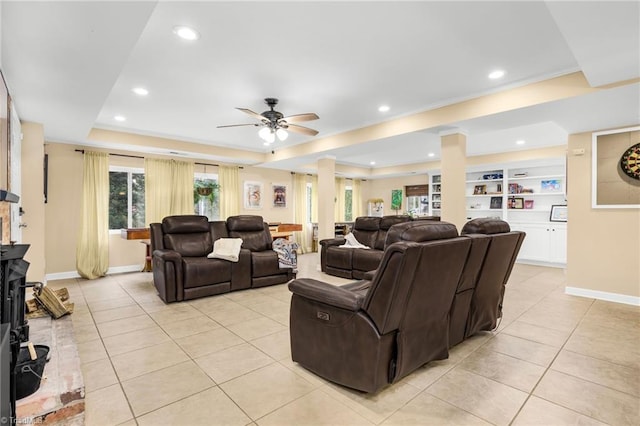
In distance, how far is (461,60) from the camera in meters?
2.87

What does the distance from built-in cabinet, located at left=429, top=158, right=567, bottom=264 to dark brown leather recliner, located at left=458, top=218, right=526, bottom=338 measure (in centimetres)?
429

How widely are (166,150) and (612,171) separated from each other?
705cm

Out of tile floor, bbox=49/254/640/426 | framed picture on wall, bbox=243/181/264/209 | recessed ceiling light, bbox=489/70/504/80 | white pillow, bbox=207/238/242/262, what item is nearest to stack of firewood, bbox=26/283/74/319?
tile floor, bbox=49/254/640/426

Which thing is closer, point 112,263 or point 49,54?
point 49,54

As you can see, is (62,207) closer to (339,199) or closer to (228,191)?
(228,191)

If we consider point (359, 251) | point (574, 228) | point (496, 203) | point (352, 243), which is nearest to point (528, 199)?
point (496, 203)

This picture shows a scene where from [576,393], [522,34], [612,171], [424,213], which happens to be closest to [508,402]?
[576,393]

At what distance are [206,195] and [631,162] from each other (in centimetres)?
691

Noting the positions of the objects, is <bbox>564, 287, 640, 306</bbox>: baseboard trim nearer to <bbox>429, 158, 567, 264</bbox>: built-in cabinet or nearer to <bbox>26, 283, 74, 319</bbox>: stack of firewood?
<bbox>429, 158, 567, 264</bbox>: built-in cabinet

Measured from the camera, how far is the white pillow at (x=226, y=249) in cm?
442

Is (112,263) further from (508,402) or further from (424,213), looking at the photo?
(424,213)

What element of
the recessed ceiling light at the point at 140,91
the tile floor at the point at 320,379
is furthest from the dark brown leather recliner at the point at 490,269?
the recessed ceiling light at the point at 140,91

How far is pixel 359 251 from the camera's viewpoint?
529 cm

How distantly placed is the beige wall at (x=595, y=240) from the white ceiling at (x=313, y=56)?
68 cm
